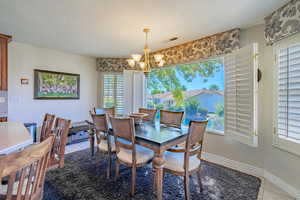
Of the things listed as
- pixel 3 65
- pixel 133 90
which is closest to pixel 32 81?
pixel 3 65

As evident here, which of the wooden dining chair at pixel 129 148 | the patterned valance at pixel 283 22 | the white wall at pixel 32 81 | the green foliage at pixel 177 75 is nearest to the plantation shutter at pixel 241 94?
the patterned valance at pixel 283 22

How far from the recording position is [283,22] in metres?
2.00

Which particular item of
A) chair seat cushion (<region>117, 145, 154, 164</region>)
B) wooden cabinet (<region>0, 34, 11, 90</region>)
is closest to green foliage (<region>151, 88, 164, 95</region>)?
chair seat cushion (<region>117, 145, 154, 164</region>)

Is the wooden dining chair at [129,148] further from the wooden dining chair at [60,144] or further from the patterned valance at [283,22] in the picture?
the patterned valance at [283,22]

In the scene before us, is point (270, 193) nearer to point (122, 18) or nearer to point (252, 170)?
point (252, 170)

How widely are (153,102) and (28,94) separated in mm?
3131

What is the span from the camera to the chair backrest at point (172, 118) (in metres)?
2.76

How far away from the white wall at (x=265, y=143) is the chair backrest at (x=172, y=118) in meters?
0.94

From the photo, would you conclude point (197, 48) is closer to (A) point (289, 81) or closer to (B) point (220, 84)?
(B) point (220, 84)

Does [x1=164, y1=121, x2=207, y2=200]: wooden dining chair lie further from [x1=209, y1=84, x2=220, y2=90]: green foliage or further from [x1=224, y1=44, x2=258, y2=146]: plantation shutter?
[x1=209, y1=84, x2=220, y2=90]: green foliage

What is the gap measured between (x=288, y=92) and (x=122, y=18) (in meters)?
2.63

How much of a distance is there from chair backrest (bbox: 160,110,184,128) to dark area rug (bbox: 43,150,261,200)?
900 millimetres

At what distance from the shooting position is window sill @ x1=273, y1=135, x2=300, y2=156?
188cm

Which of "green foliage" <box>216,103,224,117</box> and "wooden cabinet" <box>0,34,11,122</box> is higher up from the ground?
"wooden cabinet" <box>0,34,11,122</box>
